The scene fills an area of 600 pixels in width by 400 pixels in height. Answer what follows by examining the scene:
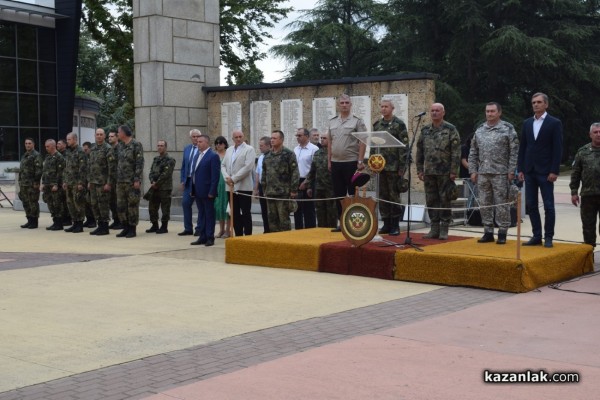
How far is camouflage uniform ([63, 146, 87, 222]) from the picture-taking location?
14.2m

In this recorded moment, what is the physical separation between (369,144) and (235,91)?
7.61 metres

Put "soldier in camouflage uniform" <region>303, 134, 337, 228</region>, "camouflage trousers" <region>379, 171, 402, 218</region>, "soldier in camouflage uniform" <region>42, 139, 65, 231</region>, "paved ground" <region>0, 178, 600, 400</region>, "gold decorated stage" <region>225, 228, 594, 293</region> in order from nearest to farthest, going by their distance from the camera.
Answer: "paved ground" <region>0, 178, 600, 400</region> → "gold decorated stage" <region>225, 228, 594, 293</region> → "camouflage trousers" <region>379, 171, 402, 218</region> → "soldier in camouflage uniform" <region>303, 134, 337, 228</region> → "soldier in camouflage uniform" <region>42, 139, 65, 231</region>

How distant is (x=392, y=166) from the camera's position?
10125 millimetres

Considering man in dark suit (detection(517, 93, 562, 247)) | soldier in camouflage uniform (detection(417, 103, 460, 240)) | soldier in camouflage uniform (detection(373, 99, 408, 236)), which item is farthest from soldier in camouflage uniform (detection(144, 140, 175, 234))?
man in dark suit (detection(517, 93, 562, 247))

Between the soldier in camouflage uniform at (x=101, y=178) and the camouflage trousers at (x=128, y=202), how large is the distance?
1.15 ft

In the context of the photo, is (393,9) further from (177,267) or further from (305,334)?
(305,334)

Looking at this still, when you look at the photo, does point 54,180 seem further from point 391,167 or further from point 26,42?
point 26,42

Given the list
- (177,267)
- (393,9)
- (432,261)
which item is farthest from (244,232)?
(393,9)

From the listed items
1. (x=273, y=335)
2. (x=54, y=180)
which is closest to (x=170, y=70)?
(x=54, y=180)

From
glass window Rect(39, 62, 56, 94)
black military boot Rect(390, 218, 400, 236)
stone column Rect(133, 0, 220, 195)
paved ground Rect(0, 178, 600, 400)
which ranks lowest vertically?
paved ground Rect(0, 178, 600, 400)

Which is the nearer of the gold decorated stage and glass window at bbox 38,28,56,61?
the gold decorated stage

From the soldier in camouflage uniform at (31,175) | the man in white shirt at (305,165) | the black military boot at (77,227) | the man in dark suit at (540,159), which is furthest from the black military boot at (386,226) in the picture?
the soldier in camouflage uniform at (31,175)

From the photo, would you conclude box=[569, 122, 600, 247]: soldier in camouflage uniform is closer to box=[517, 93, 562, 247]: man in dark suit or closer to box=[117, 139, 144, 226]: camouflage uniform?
box=[517, 93, 562, 247]: man in dark suit

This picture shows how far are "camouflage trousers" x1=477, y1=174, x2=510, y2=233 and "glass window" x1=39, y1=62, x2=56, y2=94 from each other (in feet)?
116
